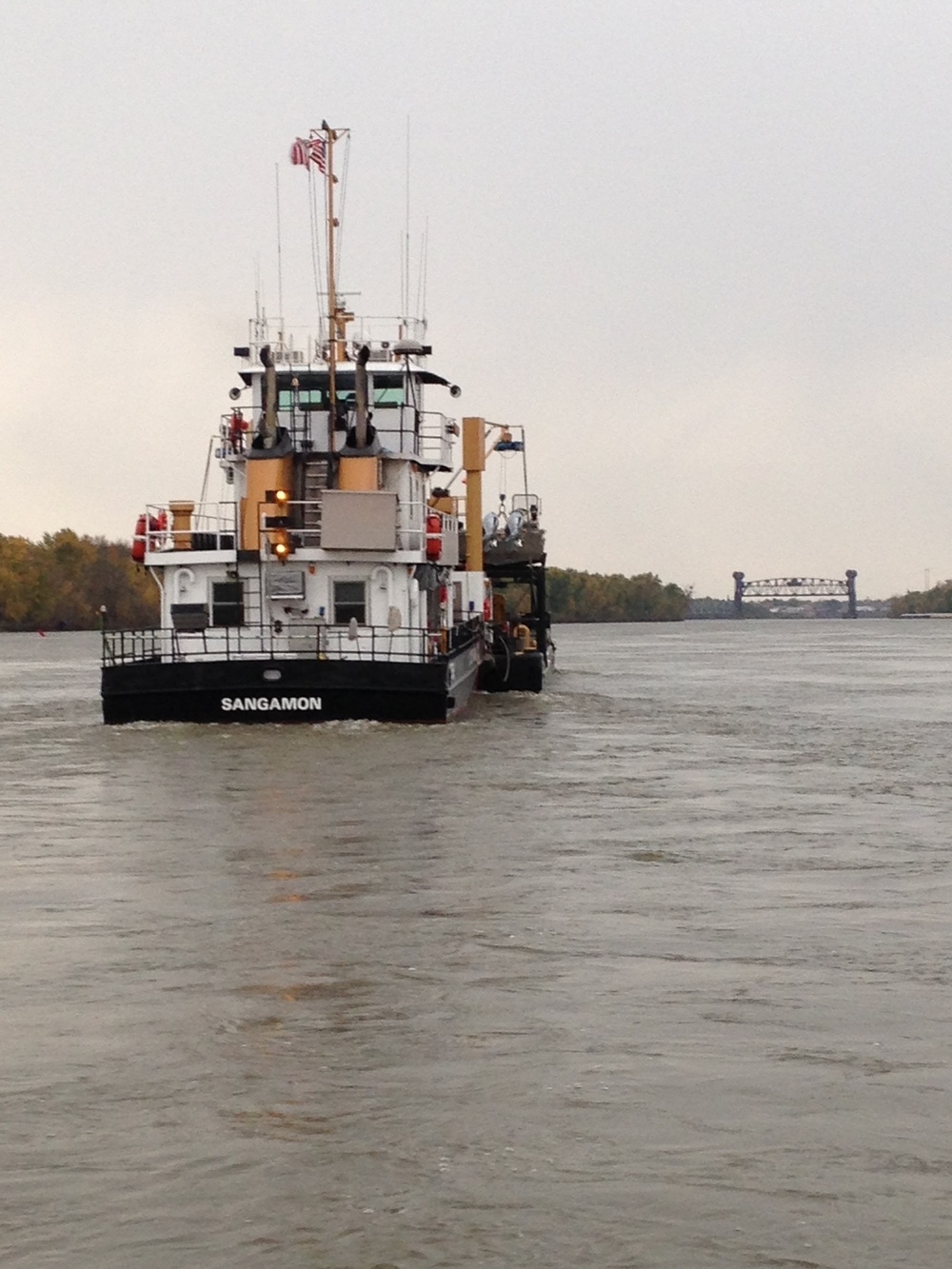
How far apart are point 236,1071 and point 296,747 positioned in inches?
824

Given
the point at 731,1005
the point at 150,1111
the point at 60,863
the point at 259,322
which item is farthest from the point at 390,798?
the point at 259,322

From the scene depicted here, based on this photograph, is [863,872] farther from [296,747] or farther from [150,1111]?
[296,747]

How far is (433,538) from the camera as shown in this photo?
36375mm

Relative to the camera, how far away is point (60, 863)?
18.3 metres

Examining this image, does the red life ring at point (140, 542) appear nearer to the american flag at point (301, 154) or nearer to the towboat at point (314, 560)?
the towboat at point (314, 560)

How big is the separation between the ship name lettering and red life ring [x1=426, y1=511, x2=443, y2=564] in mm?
4606

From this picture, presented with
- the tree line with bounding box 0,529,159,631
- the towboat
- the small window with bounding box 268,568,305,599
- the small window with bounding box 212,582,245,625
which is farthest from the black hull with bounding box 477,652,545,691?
the tree line with bounding box 0,529,159,631

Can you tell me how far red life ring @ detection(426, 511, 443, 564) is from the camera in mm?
35906

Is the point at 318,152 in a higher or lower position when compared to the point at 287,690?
higher


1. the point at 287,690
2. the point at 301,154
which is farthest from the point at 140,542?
the point at 301,154

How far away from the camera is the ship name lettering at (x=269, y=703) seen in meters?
32.7

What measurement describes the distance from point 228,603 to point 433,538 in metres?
4.32

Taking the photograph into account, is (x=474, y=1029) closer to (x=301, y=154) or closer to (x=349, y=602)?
(x=349, y=602)

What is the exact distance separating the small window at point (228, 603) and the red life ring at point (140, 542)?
1581 mm
